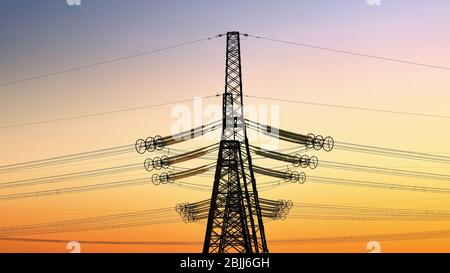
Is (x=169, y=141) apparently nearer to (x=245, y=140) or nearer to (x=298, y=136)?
(x=245, y=140)

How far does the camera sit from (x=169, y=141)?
166 feet
